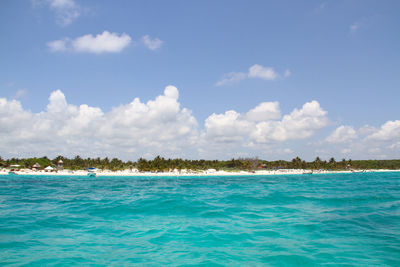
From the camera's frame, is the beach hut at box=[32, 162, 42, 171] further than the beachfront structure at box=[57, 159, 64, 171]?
No

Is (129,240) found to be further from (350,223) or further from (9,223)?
(350,223)

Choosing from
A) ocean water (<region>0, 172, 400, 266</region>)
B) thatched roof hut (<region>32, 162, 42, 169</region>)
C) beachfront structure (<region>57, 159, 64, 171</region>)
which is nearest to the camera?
ocean water (<region>0, 172, 400, 266</region>)

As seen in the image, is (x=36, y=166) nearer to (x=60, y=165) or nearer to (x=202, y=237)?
(x=60, y=165)

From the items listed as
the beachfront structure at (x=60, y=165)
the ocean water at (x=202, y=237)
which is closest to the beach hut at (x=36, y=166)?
the beachfront structure at (x=60, y=165)

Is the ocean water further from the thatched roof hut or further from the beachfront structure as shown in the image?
the beachfront structure

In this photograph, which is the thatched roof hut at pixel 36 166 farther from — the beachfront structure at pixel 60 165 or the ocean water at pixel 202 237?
the ocean water at pixel 202 237

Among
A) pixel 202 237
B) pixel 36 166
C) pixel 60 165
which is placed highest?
pixel 202 237

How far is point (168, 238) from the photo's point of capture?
34.0 ft

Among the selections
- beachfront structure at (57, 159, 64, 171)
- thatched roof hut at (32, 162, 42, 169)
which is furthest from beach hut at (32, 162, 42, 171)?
beachfront structure at (57, 159, 64, 171)

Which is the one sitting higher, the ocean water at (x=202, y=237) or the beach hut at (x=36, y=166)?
the ocean water at (x=202, y=237)

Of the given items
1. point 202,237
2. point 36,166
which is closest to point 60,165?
point 36,166

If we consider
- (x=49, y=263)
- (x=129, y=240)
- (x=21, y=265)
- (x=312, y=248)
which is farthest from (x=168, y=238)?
(x=312, y=248)

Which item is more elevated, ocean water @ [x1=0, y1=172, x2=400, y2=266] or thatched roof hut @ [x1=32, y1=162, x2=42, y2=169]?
ocean water @ [x1=0, y1=172, x2=400, y2=266]

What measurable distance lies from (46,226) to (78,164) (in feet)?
575
